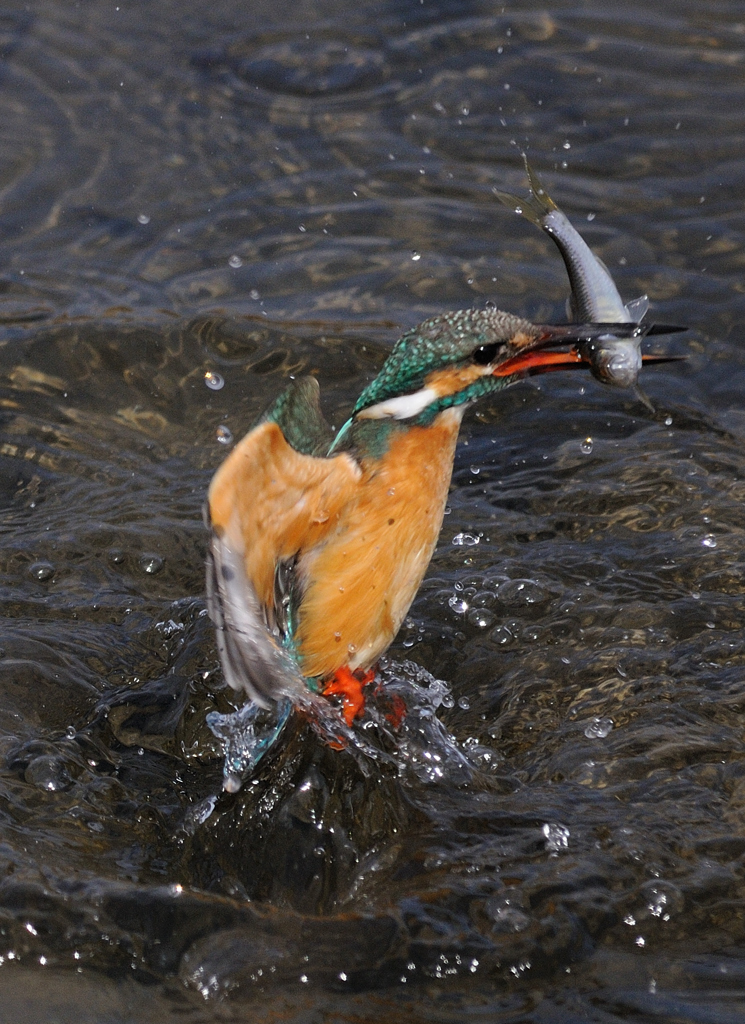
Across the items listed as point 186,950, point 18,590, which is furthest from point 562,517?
point 186,950

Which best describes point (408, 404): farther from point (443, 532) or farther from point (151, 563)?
point (151, 563)

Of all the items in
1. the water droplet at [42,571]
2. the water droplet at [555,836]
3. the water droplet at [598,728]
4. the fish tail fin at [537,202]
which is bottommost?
the water droplet at [42,571]

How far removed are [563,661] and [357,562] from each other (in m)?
0.81

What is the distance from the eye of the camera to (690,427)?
4.71 metres

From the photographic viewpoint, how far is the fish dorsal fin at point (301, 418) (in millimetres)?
3146

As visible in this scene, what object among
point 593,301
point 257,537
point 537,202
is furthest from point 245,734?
point 537,202

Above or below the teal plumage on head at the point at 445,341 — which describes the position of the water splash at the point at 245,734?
below

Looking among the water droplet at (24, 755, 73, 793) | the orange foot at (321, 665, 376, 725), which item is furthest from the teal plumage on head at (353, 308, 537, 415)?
the water droplet at (24, 755, 73, 793)

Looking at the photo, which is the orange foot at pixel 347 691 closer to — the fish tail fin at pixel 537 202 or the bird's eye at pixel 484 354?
the bird's eye at pixel 484 354

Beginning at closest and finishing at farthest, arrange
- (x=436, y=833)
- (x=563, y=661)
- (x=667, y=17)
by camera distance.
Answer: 1. (x=436, y=833)
2. (x=563, y=661)
3. (x=667, y=17)

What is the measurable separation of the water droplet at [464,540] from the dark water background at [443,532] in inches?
1.4

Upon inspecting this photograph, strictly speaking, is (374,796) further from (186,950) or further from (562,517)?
(562,517)

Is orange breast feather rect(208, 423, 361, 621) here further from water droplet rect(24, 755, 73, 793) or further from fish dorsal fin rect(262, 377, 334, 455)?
water droplet rect(24, 755, 73, 793)

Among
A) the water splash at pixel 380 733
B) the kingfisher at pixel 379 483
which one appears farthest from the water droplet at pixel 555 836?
the kingfisher at pixel 379 483
